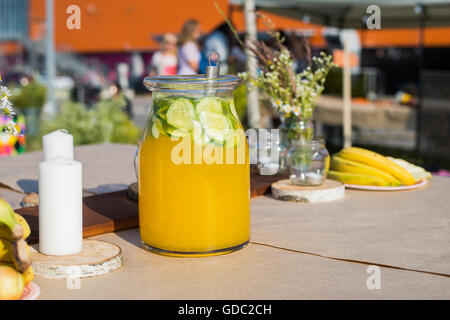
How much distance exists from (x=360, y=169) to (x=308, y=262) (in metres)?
0.87

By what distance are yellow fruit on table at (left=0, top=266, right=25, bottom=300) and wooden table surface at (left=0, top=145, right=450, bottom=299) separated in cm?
7

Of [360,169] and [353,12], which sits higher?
[353,12]

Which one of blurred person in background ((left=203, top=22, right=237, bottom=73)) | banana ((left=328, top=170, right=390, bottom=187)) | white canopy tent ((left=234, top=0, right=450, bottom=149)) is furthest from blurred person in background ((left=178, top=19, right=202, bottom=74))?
banana ((left=328, top=170, right=390, bottom=187))

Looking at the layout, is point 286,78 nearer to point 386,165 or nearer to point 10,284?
point 386,165

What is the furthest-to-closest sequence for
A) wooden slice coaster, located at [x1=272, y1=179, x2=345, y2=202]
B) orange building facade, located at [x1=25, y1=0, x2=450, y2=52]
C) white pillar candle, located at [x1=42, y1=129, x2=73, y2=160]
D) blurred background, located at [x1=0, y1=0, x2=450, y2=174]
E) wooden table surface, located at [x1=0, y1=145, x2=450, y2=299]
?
orange building facade, located at [x1=25, y1=0, x2=450, y2=52]
blurred background, located at [x1=0, y1=0, x2=450, y2=174]
wooden slice coaster, located at [x1=272, y1=179, x2=345, y2=202]
white pillar candle, located at [x1=42, y1=129, x2=73, y2=160]
wooden table surface, located at [x1=0, y1=145, x2=450, y2=299]

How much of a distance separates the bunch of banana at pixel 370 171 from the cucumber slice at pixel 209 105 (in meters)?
0.92

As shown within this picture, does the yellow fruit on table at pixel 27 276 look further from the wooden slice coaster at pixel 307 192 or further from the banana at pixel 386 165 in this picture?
the banana at pixel 386 165

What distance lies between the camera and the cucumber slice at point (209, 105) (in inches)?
49.5

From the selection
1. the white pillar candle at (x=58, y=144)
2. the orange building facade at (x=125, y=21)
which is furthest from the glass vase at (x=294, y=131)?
the orange building facade at (x=125, y=21)

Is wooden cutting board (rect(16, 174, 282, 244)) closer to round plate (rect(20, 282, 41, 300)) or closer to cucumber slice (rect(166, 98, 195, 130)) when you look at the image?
round plate (rect(20, 282, 41, 300))

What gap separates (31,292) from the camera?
1047 millimetres

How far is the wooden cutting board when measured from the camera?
1.46 meters

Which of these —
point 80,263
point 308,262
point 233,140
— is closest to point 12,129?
point 80,263

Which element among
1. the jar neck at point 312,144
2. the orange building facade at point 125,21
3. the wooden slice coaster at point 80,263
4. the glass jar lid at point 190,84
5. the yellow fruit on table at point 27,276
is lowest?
the wooden slice coaster at point 80,263
